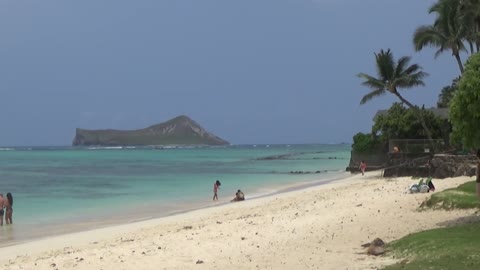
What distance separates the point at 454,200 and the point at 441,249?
212 inches

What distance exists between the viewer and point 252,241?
12.1 meters

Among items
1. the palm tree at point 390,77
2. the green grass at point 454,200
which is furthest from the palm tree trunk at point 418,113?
the green grass at point 454,200

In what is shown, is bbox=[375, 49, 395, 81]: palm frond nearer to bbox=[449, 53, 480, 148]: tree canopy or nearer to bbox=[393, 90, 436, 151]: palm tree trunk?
bbox=[393, 90, 436, 151]: palm tree trunk

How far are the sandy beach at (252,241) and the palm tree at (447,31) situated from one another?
62.2 ft

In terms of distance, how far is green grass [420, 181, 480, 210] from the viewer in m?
13.3

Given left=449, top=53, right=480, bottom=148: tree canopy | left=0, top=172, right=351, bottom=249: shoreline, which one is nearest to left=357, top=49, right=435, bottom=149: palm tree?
left=0, top=172, right=351, bottom=249: shoreline

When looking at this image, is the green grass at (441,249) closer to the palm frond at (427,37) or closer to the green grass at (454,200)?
the green grass at (454,200)

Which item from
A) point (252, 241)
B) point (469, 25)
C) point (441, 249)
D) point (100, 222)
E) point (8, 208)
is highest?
point (469, 25)

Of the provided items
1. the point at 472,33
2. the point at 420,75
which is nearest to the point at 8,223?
the point at 472,33

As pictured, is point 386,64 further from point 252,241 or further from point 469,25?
point 252,241

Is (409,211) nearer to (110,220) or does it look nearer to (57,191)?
(110,220)

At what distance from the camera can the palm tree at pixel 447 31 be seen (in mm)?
33438

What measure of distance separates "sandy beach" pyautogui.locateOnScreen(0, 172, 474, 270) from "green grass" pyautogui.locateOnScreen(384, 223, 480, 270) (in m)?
0.51

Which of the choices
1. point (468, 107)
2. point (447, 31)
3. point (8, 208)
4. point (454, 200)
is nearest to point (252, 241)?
point (468, 107)
